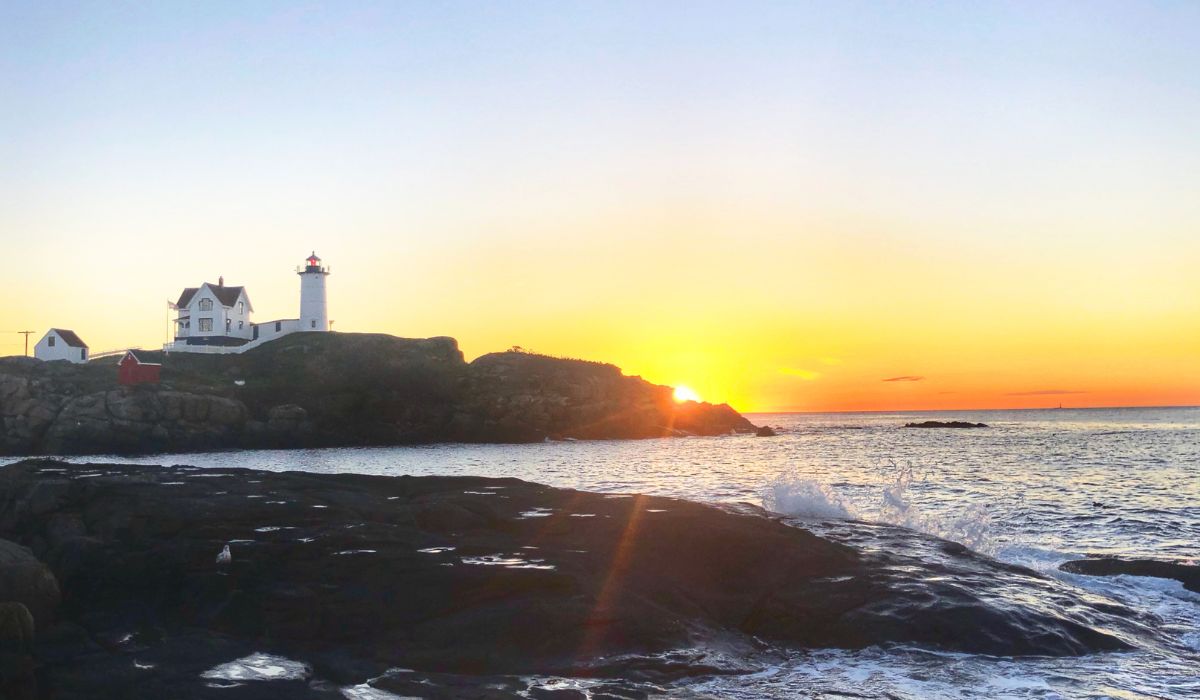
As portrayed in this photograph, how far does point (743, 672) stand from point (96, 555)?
1163cm

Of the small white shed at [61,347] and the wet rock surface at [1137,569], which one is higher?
the small white shed at [61,347]

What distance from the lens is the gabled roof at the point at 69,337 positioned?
322ft

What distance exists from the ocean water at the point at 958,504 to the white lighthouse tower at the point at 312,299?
144 feet

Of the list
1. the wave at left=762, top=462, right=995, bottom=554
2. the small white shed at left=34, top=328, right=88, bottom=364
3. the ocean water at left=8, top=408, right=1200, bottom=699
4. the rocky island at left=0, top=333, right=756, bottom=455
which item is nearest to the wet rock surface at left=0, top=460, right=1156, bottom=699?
the ocean water at left=8, top=408, right=1200, bottom=699

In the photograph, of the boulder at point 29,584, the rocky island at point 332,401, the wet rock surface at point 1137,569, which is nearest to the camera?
the boulder at point 29,584

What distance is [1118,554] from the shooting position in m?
20.5

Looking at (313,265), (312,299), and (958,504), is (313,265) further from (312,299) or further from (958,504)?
(958,504)

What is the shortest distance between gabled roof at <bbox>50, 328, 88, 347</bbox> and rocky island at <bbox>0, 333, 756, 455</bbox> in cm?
498

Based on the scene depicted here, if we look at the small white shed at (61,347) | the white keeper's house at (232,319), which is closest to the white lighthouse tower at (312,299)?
the white keeper's house at (232,319)

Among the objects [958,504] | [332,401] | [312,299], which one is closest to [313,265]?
[312,299]

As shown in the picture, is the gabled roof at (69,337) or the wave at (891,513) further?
the gabled roof at (69,337)

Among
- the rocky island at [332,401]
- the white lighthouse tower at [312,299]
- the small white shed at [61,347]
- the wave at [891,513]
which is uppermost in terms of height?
the white lighthouse tower at [312,299]

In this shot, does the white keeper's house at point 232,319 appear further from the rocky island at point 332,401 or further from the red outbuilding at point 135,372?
the red outbuilding at point 135,372

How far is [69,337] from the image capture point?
324ft
